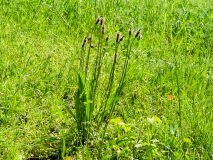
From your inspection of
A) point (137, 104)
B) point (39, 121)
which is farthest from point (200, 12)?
point (39, 121)

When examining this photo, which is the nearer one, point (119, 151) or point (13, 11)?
point (119, 151)

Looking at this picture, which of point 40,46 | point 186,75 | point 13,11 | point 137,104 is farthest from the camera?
point 13,11

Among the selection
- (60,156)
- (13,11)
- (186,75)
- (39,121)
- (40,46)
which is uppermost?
(13,11)

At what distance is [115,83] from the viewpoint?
3092 millimetres

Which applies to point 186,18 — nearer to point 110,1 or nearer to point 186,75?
point 110,1

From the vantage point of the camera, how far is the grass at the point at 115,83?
229 centimetres

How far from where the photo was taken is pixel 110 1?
438 cm

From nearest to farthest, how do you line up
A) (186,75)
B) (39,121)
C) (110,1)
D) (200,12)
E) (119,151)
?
1. (119,151)
2. (39,121)
3. (186,75)
4. (110,1)
5. (200,12)

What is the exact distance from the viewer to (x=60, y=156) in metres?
2.28

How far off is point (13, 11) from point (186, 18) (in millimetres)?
1904

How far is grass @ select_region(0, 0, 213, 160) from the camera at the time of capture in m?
2.29

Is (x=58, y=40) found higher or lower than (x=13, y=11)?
lower

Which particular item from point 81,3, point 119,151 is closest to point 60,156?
point 119,151

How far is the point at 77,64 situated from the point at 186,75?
87 cm
